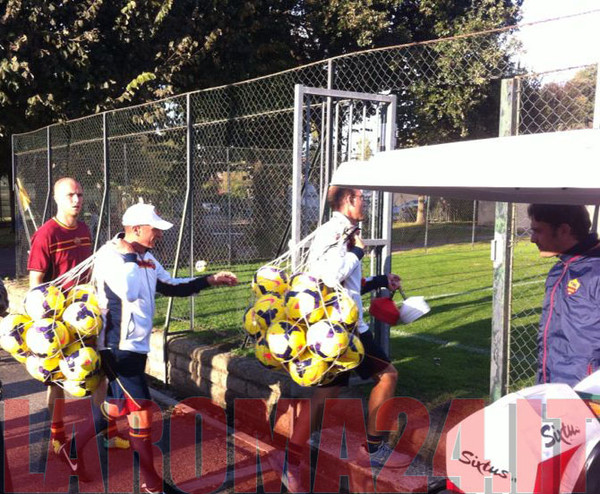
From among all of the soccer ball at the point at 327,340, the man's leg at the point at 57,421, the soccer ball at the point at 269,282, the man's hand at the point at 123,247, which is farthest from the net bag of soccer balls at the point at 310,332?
the man's leg at the point at 57,421

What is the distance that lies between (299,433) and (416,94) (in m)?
13.0

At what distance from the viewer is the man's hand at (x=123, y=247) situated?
12.7ft

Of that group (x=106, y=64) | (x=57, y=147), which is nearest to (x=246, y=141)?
(x=106, y=64)

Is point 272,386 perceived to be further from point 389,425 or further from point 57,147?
point 57,147

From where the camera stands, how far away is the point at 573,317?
2.95 metres

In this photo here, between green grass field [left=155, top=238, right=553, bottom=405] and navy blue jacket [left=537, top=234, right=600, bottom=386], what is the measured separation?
2105mm

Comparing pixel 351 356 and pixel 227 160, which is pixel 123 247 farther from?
pixel 227 160

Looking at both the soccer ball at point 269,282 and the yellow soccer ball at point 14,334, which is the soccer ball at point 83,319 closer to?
the yellow soccer ball at point 14,334

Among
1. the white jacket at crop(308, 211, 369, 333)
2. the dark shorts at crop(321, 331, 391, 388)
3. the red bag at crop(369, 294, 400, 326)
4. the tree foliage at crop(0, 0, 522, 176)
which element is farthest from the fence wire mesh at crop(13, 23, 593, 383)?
the dark shorts at crop(321, 331, 391, 388)

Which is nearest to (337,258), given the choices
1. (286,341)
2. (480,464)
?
(286,341)

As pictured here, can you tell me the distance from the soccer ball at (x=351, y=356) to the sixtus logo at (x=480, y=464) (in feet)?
3.40

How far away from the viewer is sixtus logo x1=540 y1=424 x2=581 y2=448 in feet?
8.50

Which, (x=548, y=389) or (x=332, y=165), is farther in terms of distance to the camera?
(x=332, y=165)

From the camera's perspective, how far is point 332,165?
19.1ft
